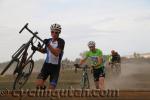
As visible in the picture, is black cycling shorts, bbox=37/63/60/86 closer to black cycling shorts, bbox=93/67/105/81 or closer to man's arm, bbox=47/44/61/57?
man's arm, bbox=47/44/61/57

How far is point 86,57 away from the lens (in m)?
16.3

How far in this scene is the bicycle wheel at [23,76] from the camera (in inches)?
502

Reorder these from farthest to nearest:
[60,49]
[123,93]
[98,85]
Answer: [98,85]
[123,93]
[60,49]

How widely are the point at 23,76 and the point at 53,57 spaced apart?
1.51 m

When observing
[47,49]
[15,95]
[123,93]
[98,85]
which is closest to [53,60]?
[47,49]

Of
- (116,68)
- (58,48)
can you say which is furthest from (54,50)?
(116,68)

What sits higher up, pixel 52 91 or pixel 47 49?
pixel 47 49

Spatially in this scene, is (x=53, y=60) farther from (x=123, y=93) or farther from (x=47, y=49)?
(x=123, y=93)

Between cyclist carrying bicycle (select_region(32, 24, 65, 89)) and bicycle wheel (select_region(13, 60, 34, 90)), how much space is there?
3.12 ft

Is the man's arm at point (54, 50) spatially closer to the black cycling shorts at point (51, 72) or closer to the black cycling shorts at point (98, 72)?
the black cycling shorts at point (51, 72)

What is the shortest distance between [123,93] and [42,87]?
2263 millimetres

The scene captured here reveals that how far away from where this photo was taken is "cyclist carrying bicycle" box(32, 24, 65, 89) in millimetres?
11727

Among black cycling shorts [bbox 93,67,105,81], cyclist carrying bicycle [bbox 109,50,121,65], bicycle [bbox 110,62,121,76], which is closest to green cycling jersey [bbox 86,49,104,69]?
black cycling shorts [bbox 93,67,105,81]

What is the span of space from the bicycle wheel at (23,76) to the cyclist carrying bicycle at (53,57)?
0.95 meters
